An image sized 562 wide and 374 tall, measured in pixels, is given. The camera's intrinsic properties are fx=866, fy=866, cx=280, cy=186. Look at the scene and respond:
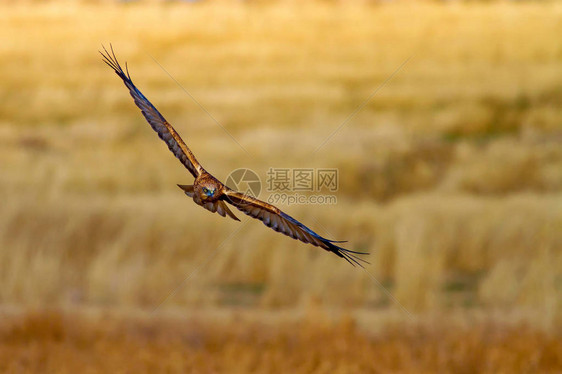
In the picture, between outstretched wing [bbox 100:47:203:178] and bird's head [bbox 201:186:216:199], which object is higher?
outstretched wing [bbox 100:47:203:178]

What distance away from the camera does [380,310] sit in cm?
661

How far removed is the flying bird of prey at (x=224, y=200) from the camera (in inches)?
31.4

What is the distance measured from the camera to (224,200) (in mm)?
833

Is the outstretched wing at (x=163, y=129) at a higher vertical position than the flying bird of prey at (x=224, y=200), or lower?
higher

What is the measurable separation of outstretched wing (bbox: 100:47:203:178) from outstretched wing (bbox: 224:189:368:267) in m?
0.05

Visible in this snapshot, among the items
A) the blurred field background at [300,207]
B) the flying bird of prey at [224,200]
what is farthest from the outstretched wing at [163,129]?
the blurred field background at [300,207]

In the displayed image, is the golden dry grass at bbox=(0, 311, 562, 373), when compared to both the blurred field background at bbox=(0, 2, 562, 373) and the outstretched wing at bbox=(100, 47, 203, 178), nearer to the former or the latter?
the blurred field background at bbox=(0, 2, 562, 373)

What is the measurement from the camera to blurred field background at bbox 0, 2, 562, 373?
4887 mm

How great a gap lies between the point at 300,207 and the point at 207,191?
6.00 m

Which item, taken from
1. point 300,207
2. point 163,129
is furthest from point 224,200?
point 300,207

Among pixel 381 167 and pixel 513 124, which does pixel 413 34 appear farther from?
pixel 381 167

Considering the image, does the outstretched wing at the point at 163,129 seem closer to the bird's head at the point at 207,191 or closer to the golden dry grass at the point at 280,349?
the bird's head at the point at 207,191

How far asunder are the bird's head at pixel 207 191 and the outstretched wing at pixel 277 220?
3cm

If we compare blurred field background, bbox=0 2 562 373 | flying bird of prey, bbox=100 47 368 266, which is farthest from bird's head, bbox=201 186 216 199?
blurred field background, bbox=0 2 562 373
